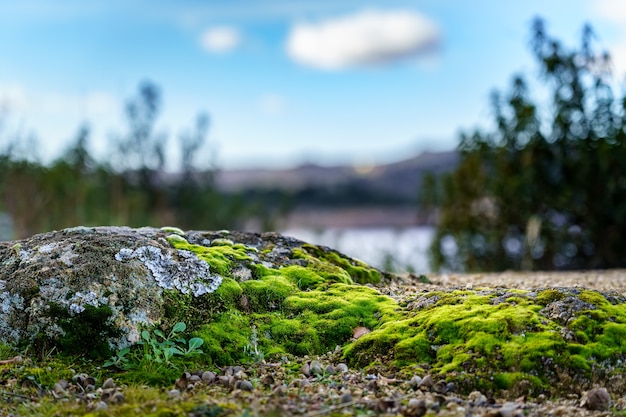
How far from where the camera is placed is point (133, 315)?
13.9 feet

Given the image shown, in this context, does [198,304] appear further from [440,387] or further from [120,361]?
[440,387]

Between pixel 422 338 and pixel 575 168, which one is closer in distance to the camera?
pixel 422 338

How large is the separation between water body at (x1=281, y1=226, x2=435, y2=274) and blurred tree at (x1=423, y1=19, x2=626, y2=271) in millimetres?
431

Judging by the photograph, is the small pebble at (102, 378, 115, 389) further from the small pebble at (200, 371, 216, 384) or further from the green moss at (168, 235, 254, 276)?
the green moss at (168, 235, 254, 276)

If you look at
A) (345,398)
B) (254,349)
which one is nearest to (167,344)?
(254,349)

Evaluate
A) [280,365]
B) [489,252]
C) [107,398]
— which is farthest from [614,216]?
[107,398]

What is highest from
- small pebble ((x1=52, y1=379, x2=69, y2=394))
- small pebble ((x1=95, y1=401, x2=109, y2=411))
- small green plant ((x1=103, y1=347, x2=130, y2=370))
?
small green plant ((x1=103, y1=347, x2=130, y2=370))

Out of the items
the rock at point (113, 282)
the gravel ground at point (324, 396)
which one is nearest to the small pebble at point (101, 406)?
the gravel ground at point (324, 396)

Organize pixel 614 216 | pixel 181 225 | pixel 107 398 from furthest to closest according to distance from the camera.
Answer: pixel 181 225 < pixel 614 216 < pixel 107 398

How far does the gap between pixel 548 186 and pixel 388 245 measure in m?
2.80

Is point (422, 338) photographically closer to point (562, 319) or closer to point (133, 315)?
point (562, 319)

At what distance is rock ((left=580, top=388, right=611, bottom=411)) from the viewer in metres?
3.48

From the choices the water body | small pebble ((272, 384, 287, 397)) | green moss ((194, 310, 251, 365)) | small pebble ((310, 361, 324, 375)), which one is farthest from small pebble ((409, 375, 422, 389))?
the water body

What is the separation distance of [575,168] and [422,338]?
315 inches
